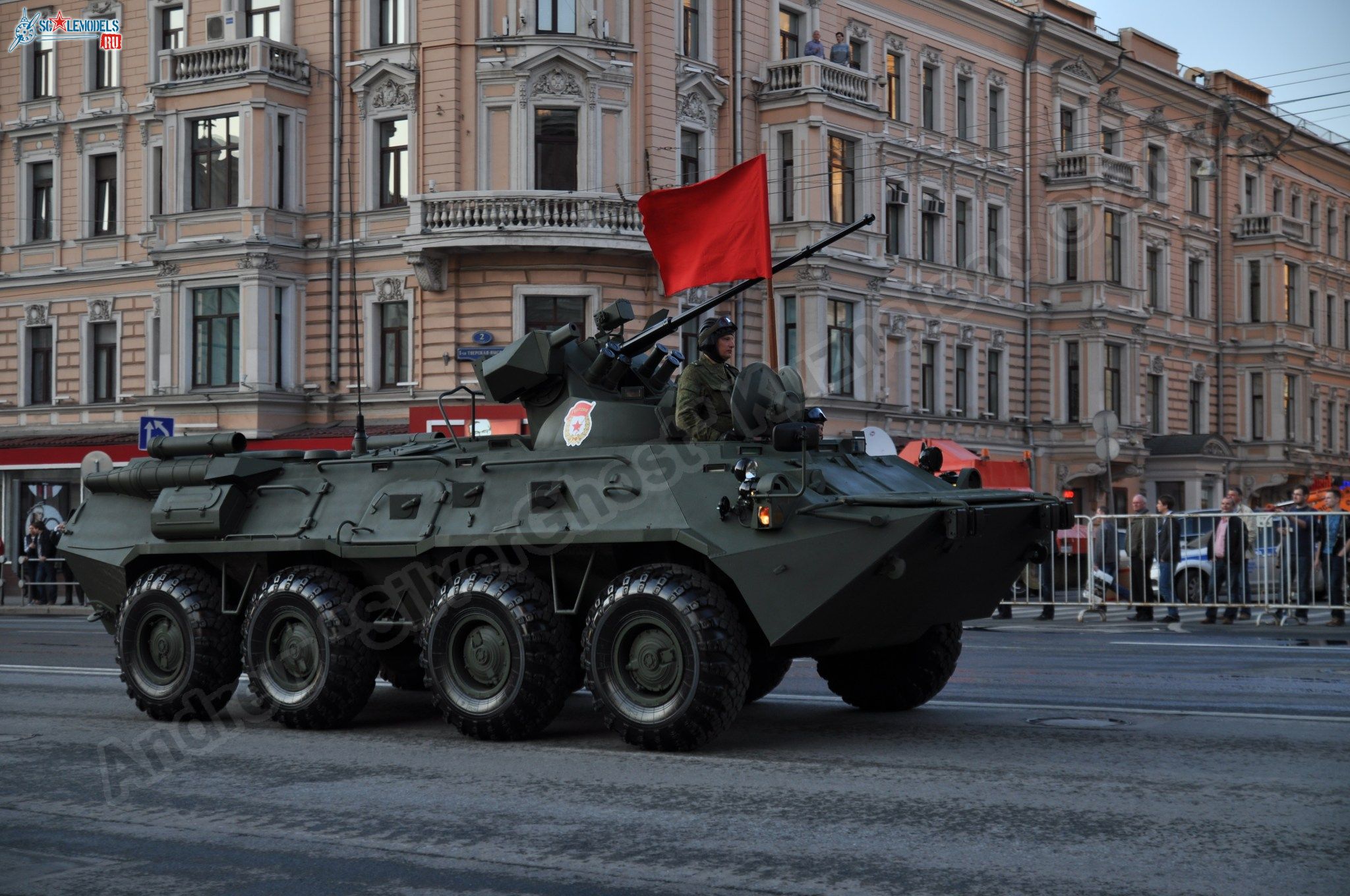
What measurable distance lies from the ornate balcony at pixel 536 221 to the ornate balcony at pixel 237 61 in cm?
450

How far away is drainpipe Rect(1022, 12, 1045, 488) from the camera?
43438 millimetres

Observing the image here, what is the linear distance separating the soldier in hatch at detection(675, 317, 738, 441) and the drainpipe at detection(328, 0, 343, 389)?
24259mm

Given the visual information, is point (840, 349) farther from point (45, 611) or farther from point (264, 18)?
point (45, 611)

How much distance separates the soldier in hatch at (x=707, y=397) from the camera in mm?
9531

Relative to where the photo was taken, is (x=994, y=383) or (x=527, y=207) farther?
(x=994, y=383)

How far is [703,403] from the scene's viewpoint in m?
9.60

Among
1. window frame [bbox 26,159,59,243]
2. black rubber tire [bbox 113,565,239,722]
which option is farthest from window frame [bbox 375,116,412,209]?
black rubber tire [bbox 113,565,239,722]

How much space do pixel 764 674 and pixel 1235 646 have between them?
24.4 ft

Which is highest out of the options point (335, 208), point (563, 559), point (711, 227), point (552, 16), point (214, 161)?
point (552, 16)

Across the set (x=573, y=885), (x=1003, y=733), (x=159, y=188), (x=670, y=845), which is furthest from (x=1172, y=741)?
(x=159, y=188)

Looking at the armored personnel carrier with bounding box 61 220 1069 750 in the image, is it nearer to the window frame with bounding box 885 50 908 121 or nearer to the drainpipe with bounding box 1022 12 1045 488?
the window frame with bounding box 885 50 908 121

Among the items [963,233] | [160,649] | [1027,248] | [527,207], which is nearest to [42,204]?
[527,207]

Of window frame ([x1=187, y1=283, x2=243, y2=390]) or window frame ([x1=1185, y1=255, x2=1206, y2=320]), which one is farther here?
window frame ([x1=1185, y1=255, x2=1206, y2=320])

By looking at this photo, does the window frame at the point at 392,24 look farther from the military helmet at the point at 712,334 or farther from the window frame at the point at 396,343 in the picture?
the military helmet at the point at 712,334
